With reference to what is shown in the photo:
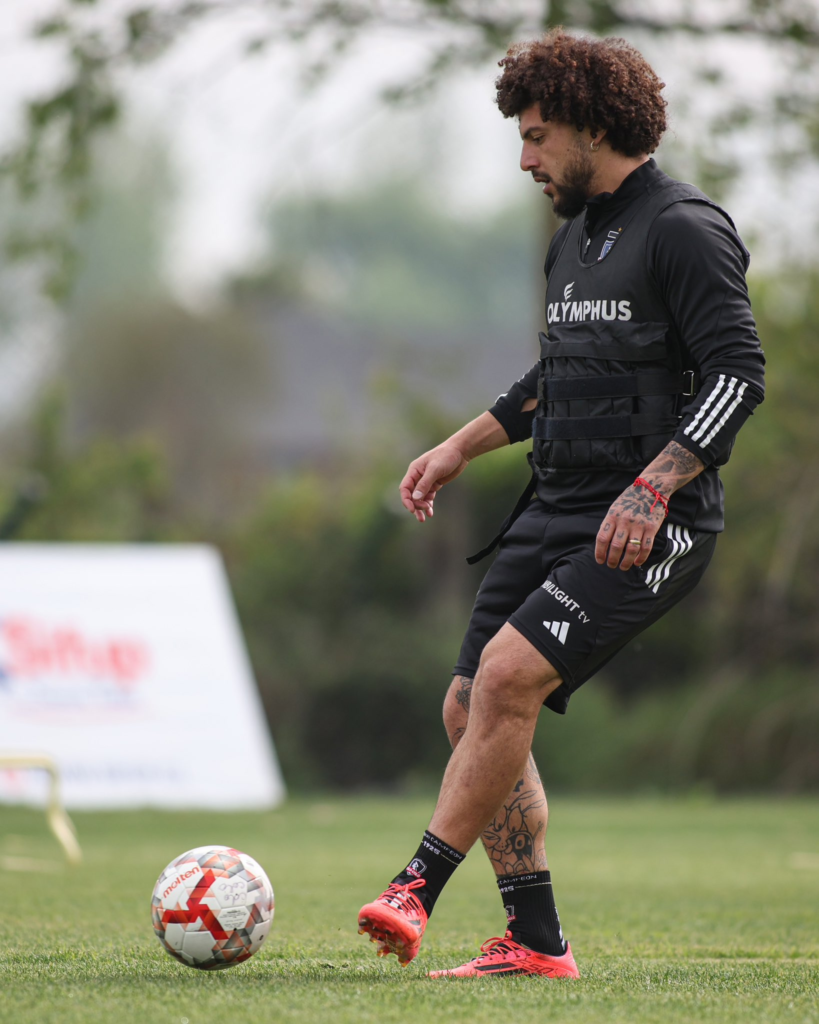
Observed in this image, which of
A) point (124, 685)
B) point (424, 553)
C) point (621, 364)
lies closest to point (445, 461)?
point (621, 364)

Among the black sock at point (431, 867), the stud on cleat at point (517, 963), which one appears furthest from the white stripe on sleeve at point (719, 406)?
the stud on cleat at point (517, 963)

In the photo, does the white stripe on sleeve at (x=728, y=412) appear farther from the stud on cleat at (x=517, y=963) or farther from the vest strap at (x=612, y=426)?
the stud on cleat at (x=517, y=963)

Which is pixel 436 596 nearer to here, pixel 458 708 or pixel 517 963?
pixel 458 708

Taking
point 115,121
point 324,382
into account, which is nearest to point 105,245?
point 324,382

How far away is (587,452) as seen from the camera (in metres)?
3.69

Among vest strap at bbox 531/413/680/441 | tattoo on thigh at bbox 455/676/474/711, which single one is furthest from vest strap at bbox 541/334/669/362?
tattoo on thigh at bbox 455/676/474/711

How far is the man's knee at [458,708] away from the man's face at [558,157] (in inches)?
53.2

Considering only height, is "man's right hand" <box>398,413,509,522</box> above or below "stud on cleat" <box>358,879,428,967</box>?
above

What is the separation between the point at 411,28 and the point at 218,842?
1030 centimetres

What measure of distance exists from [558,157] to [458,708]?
59.8 inches

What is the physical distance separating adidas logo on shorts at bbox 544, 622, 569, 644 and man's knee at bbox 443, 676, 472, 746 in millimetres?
425

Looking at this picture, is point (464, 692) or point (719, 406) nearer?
point (719, 406)

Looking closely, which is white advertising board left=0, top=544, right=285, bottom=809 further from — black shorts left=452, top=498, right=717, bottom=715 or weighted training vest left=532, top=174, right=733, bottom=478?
weighted training vest left=532, top=174, right=733, bottom=478

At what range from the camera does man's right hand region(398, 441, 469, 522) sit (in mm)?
4062
